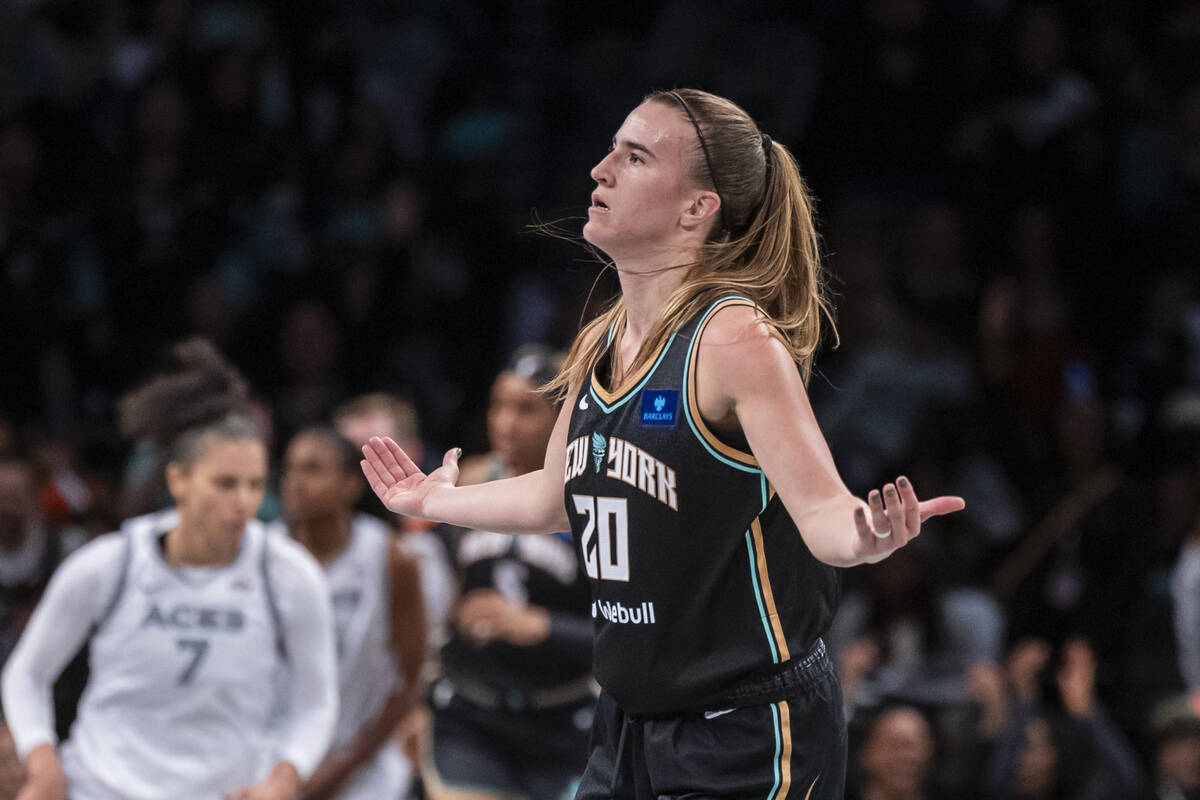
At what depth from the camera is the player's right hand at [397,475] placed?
341 cm

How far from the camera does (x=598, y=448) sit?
303 centimetres

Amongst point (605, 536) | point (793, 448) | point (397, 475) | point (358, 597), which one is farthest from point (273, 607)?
point (793, 448)

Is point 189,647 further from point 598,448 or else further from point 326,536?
point 598,448

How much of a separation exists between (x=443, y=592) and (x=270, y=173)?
3.30 meters

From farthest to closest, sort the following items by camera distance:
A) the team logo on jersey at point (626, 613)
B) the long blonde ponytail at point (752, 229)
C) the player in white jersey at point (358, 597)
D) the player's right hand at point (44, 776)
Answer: the player in white jersey at point (358, 597), the player's right hand at point (44, 776), the long blonde ponytail at point (752, 229), the team logo on jersey at point (626, 613)

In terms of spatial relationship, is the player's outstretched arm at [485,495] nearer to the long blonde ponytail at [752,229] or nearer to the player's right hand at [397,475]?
the player's right hand at [397,475]

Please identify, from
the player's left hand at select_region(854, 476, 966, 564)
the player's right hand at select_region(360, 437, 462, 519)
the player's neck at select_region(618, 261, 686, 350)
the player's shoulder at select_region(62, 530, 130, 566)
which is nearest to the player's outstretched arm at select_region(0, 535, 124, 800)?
the player's shoulder at select_region(62, 530, 130, 566)

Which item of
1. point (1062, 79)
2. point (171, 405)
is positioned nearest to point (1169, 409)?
point (1062, 79)

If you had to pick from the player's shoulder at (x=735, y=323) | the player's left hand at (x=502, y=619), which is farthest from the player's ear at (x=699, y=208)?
the player's left hand at (x=502, y=619)

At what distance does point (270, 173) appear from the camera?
951 centimetres

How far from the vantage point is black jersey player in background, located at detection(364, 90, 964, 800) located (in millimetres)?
2869

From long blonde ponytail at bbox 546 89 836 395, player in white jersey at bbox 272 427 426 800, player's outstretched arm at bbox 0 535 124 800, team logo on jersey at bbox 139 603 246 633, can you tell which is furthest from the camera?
player in white jersey at bbox 272 427 426 800

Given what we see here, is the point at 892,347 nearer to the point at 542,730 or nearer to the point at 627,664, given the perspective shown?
the point at 542,730

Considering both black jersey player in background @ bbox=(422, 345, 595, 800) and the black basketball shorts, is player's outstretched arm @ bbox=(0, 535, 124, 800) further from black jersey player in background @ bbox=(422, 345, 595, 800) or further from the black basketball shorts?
the black basketball shorts
